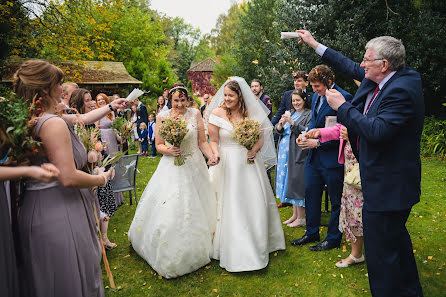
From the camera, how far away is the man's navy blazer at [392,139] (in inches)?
103

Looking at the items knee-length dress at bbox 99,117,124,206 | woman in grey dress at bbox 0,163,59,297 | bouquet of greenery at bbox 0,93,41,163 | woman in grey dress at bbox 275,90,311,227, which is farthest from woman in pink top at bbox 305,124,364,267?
knee-length dress at bbox 99,117,124,206

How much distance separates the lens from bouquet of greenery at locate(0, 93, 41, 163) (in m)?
2.02

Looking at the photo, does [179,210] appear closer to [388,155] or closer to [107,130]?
[388,155]

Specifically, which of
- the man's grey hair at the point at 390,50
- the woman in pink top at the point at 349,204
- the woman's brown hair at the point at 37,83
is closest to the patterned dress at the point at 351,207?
the woman in pink top at the point at 349,204

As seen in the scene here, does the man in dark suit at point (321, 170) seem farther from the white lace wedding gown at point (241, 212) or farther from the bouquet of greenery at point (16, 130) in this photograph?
the bouquet of greenery at point (16, 130)

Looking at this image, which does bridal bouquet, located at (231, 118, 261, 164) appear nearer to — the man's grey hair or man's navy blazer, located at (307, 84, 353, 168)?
man's navy blazer, located at (307, 84, 353, 168)

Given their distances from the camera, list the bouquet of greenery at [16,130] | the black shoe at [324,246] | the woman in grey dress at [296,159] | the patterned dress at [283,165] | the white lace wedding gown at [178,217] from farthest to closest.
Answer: the patterned dress at [283,165]
the woman in grey dress at [296,159]
the black shoe at [324,246]
the white lace wedding gown at [178,217]
the bouquet of greenery at [16,130]

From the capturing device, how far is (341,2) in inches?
446

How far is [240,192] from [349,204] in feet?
4.73

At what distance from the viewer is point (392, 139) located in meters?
2.72

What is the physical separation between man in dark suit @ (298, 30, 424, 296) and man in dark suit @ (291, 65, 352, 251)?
56.0 inches

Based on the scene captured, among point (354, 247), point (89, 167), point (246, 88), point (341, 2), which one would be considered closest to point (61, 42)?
point (341, 2)

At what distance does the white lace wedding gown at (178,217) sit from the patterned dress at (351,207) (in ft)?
6.06

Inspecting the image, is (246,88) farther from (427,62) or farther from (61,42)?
(61,42)
